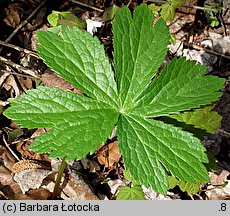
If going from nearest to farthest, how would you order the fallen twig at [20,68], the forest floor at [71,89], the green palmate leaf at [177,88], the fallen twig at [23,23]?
the green palmate leaf at [177,88]
the forest floor at [71,89]
the fallen twig at [20,68]
the fallen twig at [23,23]

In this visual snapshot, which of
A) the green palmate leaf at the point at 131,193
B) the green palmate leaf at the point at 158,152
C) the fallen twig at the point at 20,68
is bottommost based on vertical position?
the green palmate leaf at the point at 131,193

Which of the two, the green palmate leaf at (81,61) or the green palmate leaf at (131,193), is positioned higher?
the green palmate leaf at (81,61)

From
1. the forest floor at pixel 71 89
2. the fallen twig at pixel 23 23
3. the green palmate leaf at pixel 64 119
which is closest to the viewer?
the green palmate leaf at pixel 64 119

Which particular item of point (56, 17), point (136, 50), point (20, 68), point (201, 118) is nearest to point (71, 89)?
point (20, 68)

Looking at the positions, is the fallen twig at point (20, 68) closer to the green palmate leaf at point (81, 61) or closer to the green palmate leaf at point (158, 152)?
the green palmate leaf at point (81, 61)

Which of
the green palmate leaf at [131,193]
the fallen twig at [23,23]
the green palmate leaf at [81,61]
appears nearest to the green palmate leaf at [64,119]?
the green palmate leaf at [81,61]

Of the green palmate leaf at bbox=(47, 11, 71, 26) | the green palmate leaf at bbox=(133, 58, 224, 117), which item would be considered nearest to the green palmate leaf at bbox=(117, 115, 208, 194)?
the green palmate leaf at bbox=(133, 58, 224, 117)

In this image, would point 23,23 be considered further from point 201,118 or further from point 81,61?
point 201,118

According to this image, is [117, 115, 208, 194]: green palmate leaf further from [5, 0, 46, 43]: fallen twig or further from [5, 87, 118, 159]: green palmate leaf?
[5, 0, 46, 43]: fallen twig
